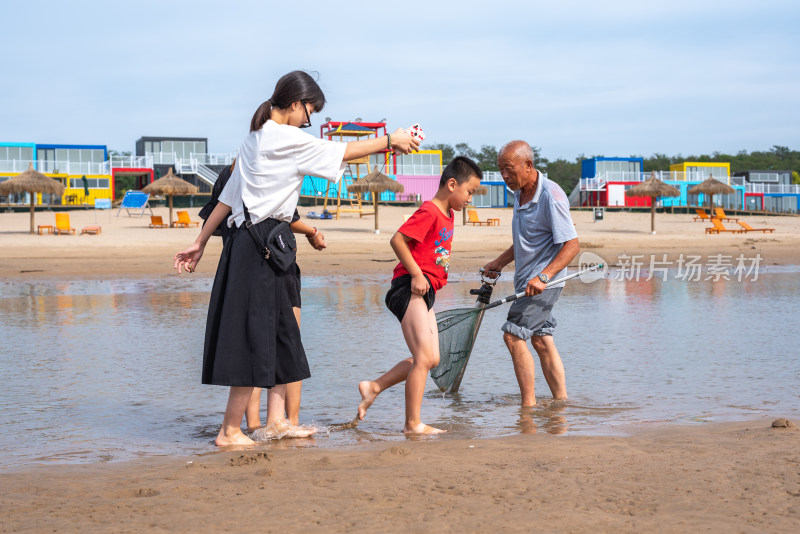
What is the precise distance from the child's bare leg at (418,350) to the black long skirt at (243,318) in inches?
29.5

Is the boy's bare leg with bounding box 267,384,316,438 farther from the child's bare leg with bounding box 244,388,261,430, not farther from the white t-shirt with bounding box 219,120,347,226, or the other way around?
the white t-shirt with bounding box 219,120,347,226

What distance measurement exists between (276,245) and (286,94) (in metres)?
0.70

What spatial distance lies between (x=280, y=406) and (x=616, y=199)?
1810 inches

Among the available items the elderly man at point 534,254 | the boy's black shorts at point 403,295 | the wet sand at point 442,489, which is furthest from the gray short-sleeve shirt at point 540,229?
the wet sand at point 442,489

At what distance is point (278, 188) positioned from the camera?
381 cm

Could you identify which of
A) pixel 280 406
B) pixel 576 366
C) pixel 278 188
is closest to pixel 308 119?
pixel 278 188

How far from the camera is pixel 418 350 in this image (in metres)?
4.32

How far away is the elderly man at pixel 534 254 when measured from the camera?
192 inches

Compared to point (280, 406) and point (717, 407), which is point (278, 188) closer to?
point (280, 406)

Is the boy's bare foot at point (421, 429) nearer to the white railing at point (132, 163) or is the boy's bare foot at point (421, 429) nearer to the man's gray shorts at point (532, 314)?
the man's gray shorts at point (532, 314)

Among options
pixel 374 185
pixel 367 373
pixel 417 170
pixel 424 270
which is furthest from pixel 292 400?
pixel 417 170

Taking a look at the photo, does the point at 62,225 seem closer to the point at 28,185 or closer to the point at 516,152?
the point at 28,185

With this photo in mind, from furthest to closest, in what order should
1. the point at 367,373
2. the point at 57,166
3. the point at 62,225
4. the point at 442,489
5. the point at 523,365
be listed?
the point at 57,166
the point at 62,225
the point at 367,373
the point at 523,365
the point at 442,489

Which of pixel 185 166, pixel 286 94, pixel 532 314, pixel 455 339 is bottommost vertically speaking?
pixel 455 339
